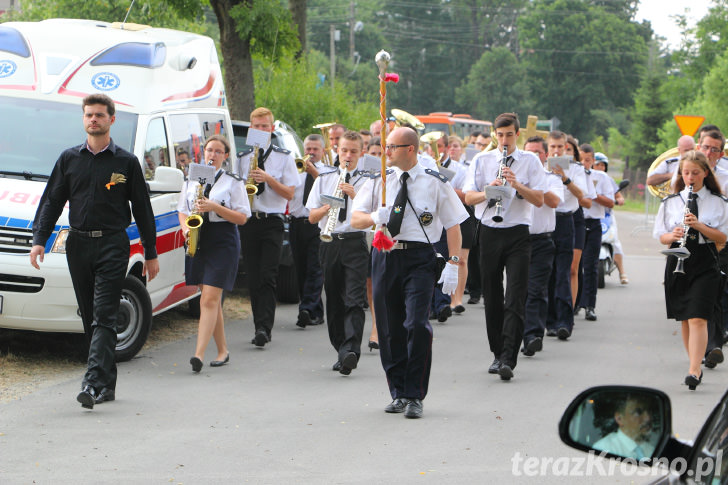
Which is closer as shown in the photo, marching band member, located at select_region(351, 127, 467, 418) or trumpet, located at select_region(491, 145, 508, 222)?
marching band member, located at select_region(351, 127, 467, 418)

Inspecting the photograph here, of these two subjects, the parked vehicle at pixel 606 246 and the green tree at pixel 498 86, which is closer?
the parked vehicle at pixel 606 246

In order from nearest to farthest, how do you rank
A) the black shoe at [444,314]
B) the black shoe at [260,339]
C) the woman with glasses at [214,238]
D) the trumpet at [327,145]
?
the woman with glasses at [214,238]
the black shoe at [260,339]
the black shoe at [444,314]
the trumpet at [327,145]

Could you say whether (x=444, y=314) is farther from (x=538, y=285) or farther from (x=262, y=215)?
(x=262, y=215)

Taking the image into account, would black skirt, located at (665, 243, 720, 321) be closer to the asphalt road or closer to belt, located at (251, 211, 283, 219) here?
the asphalt road

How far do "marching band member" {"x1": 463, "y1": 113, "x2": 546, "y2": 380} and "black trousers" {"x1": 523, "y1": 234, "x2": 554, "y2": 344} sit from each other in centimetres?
119

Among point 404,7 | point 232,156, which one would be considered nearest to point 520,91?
point 404,7

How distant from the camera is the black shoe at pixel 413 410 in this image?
7645 mm

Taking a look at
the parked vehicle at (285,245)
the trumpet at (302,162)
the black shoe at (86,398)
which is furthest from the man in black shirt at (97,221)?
the parked vehicle at (285,245)

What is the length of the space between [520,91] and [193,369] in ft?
302

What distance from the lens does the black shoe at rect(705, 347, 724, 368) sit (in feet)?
32.0

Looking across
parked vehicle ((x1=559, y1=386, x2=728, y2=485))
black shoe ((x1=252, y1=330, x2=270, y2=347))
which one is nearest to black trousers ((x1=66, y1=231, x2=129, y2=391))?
black shoe ((x1=252, y1=330, x2=270, y2=347))

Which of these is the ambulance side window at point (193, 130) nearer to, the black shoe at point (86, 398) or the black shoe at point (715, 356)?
the black shoe at point (86, 398)

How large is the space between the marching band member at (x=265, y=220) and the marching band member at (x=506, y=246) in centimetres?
222

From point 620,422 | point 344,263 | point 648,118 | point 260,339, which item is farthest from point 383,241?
point 648,118
